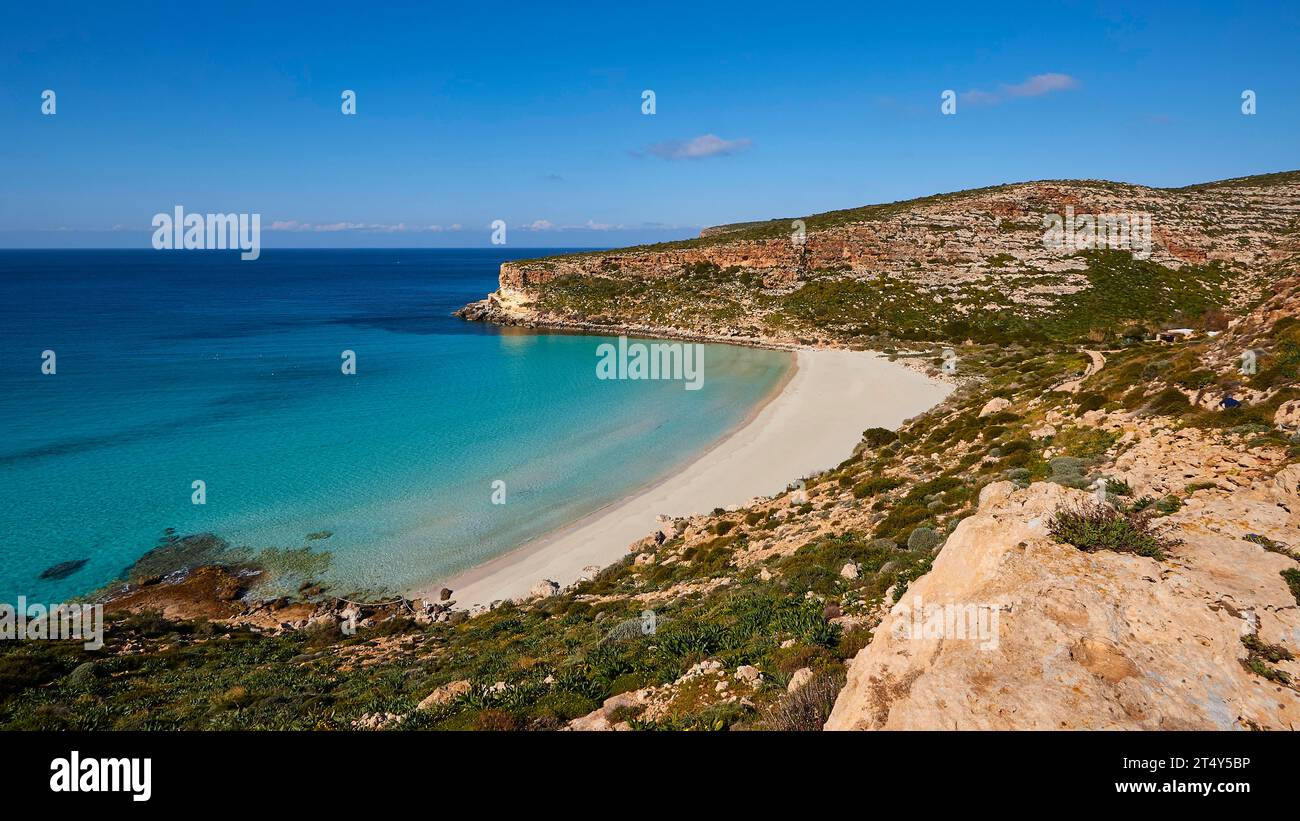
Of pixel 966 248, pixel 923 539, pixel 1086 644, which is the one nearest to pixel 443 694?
pixel 1086 644

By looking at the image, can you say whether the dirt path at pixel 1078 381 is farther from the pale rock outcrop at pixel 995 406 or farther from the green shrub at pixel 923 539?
the green shrub at pixel 923 539

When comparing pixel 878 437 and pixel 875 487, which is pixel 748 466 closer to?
pixel 878 437

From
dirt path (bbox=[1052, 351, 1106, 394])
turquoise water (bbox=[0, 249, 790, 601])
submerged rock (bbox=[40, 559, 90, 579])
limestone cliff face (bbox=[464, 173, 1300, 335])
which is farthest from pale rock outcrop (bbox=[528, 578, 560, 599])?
A: limestone cliff face (bbox=[464, 173, 1300, 335])

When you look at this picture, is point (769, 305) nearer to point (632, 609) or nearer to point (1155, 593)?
point (632, 609)
